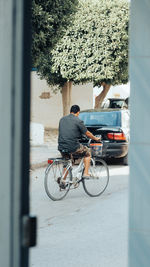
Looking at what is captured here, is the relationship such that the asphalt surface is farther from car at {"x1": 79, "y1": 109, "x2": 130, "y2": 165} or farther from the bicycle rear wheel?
car at {"x1": 79, "y1": 109, "x2": 130, "y2": 165}

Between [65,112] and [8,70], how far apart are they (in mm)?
27038

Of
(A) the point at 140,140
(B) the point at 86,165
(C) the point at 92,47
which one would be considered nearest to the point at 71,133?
(B) the point at 86,165

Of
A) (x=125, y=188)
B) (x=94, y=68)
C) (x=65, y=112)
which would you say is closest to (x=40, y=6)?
(x=125, y=188)

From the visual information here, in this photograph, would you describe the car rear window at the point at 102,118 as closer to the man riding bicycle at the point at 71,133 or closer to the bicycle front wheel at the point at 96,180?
the bicycle front wheel at the point at 96,180

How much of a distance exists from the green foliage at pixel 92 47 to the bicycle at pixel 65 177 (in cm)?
1743

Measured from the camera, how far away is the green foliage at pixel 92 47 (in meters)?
26.9

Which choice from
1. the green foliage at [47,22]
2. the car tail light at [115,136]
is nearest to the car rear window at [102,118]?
the car tail light at [115,136]

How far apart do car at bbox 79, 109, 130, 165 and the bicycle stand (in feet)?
11.8

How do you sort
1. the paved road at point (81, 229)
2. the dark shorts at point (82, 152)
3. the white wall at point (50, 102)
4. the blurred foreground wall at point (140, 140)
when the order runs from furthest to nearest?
the white wall at point (50, 102) < the dark shorts at point (82, 152) < the paved road at point (81, 229) < the blurred foreground wall at point (140, 140)

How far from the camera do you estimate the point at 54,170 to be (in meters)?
8.94

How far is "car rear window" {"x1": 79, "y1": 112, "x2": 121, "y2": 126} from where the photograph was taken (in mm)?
13883

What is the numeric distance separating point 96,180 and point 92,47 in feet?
59.3

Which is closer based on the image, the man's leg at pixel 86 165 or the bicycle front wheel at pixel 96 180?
the man's leg at pixel 86 165

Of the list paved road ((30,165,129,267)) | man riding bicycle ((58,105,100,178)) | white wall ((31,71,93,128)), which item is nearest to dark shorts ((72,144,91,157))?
man riding bicycle ((58,105,100,178))
